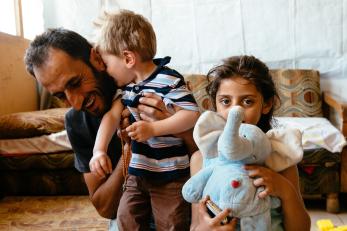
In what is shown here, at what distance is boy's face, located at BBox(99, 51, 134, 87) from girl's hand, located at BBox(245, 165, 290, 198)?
0.49 meters

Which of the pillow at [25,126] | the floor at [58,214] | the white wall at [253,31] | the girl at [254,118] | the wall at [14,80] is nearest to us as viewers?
the girl at [254,118]

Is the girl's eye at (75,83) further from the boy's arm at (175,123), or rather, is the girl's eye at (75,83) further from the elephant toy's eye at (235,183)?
the elephant toy's eye at (235,183)

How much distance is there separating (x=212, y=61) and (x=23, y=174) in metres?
1.85

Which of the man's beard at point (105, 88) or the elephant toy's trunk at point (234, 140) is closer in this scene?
the elephant toy's trunk at point (234, 140)

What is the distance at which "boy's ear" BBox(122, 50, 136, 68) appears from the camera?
106cm

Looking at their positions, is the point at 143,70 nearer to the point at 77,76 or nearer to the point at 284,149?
the point at 77,76

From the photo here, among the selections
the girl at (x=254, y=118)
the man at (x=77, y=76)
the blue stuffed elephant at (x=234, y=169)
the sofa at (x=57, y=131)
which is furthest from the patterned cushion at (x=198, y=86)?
the blue stuffed elephant at (x=234, y=169)

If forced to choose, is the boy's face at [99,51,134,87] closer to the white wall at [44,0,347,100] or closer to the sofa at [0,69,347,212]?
the sofa at [0,69,347,212]

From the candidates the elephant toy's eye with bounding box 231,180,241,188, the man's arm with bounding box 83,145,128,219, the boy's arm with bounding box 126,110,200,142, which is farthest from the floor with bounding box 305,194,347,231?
the elephant toy's eye with bounding box 231,180,241,188

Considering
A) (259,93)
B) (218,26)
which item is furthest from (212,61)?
(259,93)

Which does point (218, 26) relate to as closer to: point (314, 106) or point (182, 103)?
point (314, 106)

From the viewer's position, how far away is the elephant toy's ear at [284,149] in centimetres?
82

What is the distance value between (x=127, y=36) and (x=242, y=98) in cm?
40

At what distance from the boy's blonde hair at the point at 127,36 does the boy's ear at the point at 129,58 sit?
10mm
